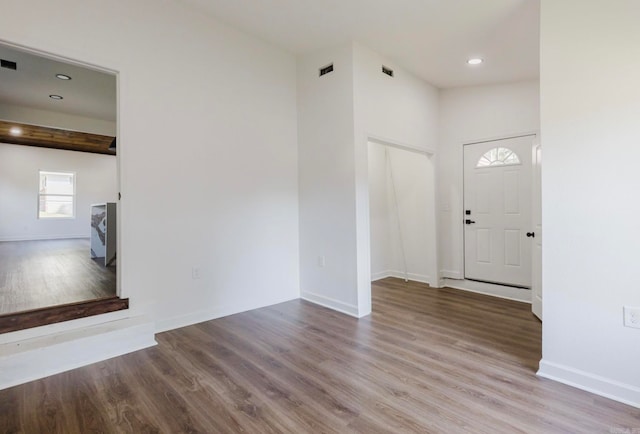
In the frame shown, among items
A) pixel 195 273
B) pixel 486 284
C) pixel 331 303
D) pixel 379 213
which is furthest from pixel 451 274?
pixel 195 273

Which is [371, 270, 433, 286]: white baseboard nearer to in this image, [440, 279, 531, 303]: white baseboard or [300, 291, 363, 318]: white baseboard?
[440, 279, 531, 303]: white baseboard

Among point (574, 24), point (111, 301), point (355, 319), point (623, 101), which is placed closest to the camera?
point (623, 101)

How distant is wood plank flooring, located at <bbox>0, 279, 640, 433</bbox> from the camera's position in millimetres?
1680

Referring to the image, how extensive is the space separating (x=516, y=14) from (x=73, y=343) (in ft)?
15.1

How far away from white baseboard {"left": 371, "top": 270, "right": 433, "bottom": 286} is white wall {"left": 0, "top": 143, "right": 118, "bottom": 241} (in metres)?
9.82

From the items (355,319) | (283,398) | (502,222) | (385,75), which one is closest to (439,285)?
(502,222)

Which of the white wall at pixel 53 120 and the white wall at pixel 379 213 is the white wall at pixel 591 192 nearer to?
the white wall at pixel 379 213

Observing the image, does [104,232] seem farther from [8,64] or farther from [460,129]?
[460,129]

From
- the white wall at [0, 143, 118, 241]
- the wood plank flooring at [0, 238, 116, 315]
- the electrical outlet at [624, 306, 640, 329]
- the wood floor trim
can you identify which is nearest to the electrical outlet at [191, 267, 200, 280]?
the wood floor trim

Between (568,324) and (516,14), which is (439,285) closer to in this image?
(568,324)

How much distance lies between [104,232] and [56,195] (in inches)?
258

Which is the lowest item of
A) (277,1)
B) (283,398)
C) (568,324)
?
(283,398)

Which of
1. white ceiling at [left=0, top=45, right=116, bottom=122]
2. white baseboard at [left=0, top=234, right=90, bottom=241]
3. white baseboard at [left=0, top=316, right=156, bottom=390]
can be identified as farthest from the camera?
white baseboard at [left=0, top=234, right=90, bottom=241]

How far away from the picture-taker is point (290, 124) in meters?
4.00
